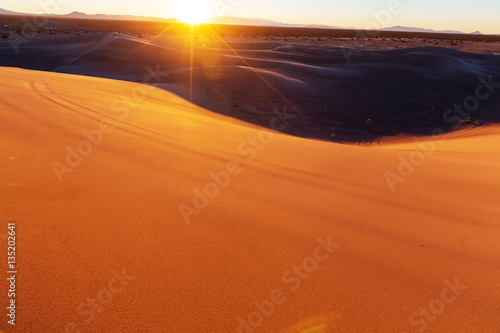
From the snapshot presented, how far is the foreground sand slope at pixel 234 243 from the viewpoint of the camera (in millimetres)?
1626

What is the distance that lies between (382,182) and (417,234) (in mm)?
1252

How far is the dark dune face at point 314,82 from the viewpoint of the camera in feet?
40.4

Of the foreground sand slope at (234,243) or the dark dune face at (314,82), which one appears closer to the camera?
the foreground sand slope at (234,243)

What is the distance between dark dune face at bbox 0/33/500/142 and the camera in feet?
40.4

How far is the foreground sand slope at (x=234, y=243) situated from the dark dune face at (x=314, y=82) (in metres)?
7.39

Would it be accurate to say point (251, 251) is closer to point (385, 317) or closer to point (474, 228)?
point (385, 317)

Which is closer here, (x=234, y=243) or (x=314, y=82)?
(x=234, y=243)

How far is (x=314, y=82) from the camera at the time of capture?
1723cm

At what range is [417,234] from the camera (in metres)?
2.50

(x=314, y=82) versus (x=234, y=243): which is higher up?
(x=314, y=82)

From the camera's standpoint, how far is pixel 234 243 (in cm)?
217

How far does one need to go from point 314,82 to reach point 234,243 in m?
16.1

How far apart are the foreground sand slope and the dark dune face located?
Answer: 7.39 m

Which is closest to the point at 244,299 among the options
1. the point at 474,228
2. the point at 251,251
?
the point at 251,251
